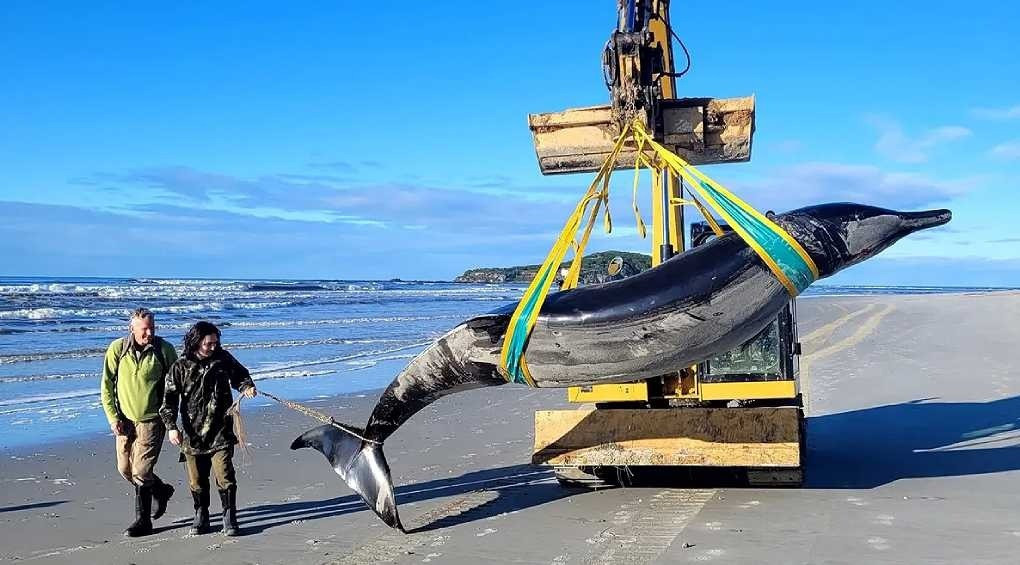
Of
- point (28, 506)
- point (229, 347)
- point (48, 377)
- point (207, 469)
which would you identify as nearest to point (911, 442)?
point (207, 469)

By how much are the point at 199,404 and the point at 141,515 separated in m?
0.94

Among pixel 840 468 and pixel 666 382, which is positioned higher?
pixel 666 382

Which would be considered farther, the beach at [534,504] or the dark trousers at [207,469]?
the dark trousers at [207,469]

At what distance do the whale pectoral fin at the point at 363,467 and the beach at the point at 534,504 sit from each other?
0.74 ft

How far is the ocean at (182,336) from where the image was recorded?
1300cm

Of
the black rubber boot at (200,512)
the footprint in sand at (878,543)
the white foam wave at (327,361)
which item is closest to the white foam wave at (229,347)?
the white foam wave at (327,361)

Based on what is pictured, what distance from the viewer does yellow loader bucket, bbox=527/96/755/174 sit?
23.5ft

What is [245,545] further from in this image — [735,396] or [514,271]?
[514,271]

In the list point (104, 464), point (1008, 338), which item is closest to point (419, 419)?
point (104, 464)

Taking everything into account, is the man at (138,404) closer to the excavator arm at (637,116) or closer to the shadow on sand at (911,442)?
the excavator arm at (637,116)

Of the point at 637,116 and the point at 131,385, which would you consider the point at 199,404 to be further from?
the point at 637,116

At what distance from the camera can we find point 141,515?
6.87 m

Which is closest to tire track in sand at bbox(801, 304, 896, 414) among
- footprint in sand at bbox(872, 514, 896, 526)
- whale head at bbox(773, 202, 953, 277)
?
footprint in sand at bbox(872, 514, 896, 526)

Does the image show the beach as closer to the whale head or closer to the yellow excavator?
the yellow excavator
